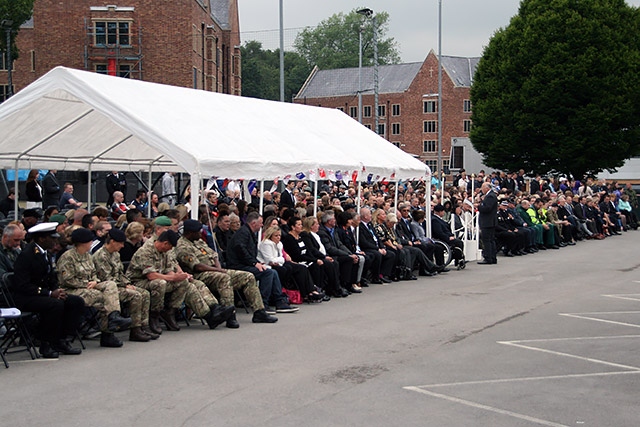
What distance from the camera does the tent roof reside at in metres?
13.2

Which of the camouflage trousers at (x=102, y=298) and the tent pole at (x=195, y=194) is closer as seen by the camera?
the camouflage trousers at (x=102, y=298)

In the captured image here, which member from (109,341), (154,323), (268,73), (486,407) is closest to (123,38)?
(154,323)

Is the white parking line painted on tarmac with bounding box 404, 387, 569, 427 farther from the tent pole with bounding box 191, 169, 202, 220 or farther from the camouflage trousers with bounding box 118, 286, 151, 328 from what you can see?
the tent pole with bounding box 191, 169, 202, 220

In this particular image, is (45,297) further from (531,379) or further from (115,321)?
(531,379)

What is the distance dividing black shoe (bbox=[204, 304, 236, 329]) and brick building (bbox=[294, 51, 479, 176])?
284 ft

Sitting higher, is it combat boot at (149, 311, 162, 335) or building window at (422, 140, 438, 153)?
building window at (422, 140, 438, 153)

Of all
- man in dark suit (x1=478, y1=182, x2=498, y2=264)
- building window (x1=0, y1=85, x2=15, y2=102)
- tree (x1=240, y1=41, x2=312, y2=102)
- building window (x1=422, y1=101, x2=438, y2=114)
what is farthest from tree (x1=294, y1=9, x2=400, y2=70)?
man in dark suit (x1=478, y1=182, x2=498, y2=264)

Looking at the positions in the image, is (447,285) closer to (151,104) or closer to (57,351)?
(151,104)

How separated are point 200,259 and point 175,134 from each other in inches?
85.6

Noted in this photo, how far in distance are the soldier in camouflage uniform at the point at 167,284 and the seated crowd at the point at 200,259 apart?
1 cm

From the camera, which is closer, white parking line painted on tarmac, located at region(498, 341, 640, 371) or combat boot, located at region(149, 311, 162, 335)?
white parking line painted on tarmac, located at region(498, 341, 640, 371)

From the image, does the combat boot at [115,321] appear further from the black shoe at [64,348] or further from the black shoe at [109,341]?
the black shoe at [64,348]

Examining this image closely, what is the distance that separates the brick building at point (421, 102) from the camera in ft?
325

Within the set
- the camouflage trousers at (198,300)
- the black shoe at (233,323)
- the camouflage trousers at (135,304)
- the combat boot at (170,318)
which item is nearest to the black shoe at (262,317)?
the black shoe at (233,323)
